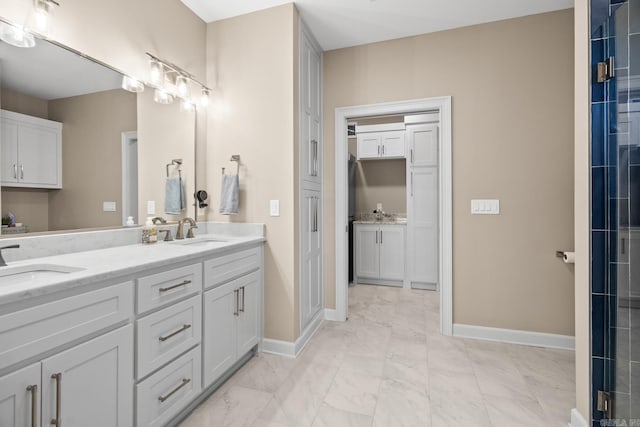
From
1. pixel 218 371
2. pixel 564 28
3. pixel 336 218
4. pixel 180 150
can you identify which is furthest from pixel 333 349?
pixel 564 28

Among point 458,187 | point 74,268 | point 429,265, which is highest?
point 458,187

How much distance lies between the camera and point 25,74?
145cm

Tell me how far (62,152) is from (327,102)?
215cm

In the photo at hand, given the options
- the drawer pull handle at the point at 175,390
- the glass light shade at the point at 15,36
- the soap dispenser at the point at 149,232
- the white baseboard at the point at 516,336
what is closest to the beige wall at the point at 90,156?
the soap dispenser at the point at 149,232

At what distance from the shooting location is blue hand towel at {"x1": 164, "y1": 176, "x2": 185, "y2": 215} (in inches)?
89.3

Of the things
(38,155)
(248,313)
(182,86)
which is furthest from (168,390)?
(182,86)

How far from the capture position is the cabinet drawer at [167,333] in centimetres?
133

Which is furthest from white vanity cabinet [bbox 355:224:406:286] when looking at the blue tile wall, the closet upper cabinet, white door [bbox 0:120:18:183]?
white door [bbox 0:120:18:183]

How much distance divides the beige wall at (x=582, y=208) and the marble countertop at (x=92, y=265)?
1.89 metres

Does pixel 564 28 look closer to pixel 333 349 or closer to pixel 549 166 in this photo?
pixel 549 166

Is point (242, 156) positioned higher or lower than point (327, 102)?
lower

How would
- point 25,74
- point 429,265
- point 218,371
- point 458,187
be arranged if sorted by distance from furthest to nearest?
point 429,265, point 458,187, point 218,371, point 25,74

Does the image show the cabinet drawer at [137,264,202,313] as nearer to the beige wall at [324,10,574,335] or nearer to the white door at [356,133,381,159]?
the beige wall at [324,10,574,335]

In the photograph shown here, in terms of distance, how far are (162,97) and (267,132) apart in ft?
2.54
